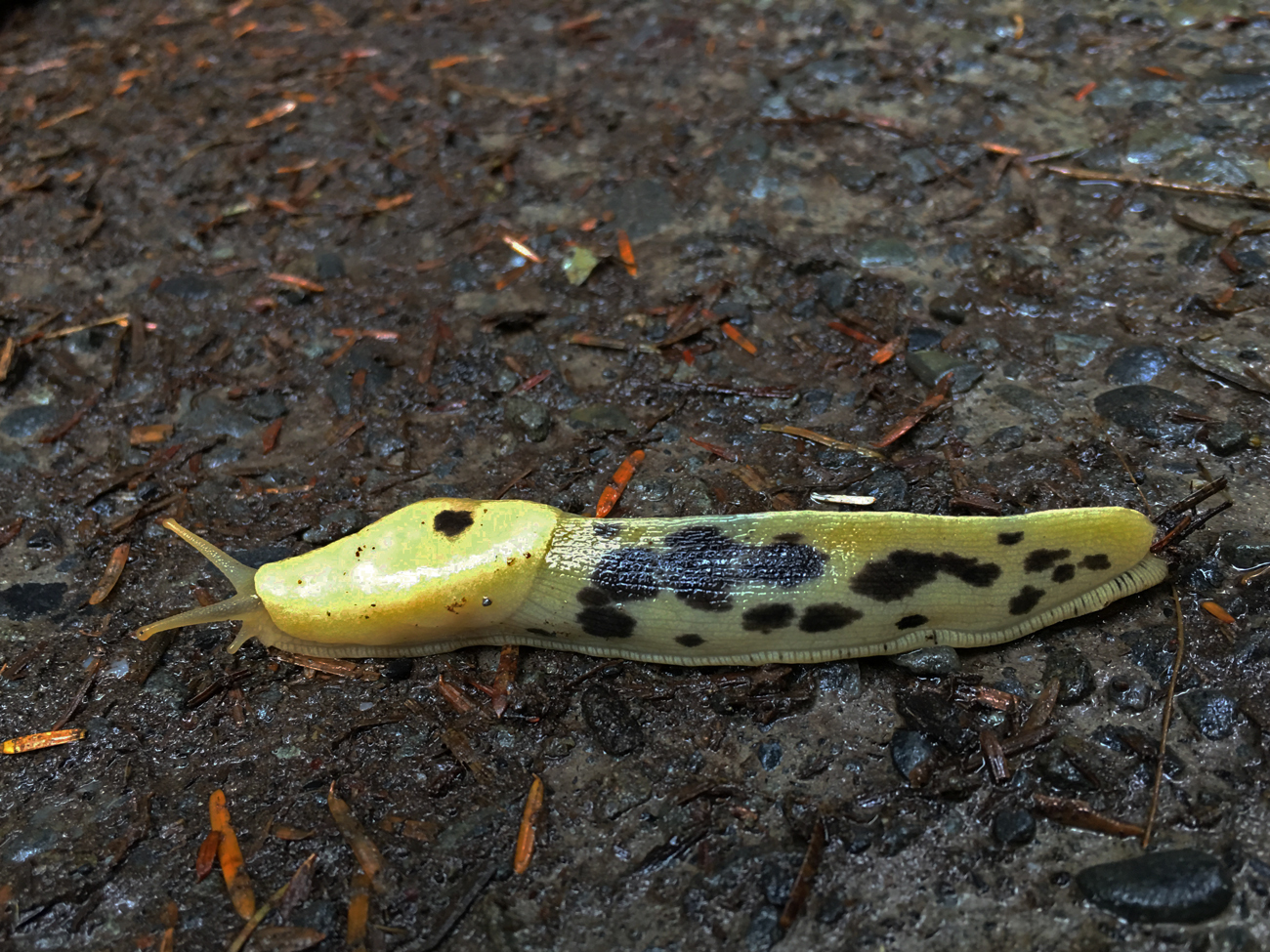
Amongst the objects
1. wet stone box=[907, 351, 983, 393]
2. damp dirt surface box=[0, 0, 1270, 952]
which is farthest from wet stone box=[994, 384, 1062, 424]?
wet stone box=[907, 351, 983, 393]

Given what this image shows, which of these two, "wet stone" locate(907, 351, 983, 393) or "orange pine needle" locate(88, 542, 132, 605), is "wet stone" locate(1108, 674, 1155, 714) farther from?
"orange pine needle" locate(88, 542, 132, 605)

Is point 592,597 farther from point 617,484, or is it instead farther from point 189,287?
point 189,287

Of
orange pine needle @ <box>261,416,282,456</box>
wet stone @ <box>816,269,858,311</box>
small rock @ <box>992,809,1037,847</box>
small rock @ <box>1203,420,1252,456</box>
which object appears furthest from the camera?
wet stone @ <box>816,269,858,311</box>

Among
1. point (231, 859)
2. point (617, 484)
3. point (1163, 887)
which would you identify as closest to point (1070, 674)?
point (1163, 887)

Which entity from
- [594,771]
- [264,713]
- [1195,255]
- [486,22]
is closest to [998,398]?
[1195,255]

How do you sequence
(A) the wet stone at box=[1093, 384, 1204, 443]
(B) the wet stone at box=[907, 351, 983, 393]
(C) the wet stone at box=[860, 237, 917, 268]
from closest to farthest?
(A) the wet stone at box=[1093, 384, 1204, 443]
(B) the wet stone at box=[907, 351, 983, 393]
(C) the wet stone at box=[860, 237, 917, 268]

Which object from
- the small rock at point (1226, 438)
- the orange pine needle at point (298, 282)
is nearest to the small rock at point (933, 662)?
the small rock at point (1226, 438)

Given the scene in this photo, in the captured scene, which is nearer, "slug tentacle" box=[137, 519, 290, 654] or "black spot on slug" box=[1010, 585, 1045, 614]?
"black spot on slug" box=[1010, 585, 1045, 614]

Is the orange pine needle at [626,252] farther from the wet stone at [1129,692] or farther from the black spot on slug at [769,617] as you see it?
the wet stone at [1129,692]
